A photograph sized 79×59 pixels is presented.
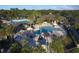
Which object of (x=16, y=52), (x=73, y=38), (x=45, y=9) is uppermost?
(x=45, y=9)

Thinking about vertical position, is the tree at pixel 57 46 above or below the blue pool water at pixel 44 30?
below

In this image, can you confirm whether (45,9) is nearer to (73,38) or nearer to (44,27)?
(44,27)

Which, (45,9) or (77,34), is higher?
(45,9)

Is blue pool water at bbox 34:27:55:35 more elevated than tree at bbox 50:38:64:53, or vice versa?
blue pool water at bbox 34:27:55:35

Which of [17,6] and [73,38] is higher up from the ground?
[17,6]

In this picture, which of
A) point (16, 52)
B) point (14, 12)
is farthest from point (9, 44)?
point (14, 12)

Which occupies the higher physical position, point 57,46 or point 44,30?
point 44,30

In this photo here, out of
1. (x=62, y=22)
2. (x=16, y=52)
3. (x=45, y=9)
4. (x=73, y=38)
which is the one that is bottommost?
(x=16, y=52)

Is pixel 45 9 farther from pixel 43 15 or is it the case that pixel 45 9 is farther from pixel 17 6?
pixel 17 6

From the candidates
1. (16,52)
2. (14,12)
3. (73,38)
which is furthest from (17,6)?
(73,38)
